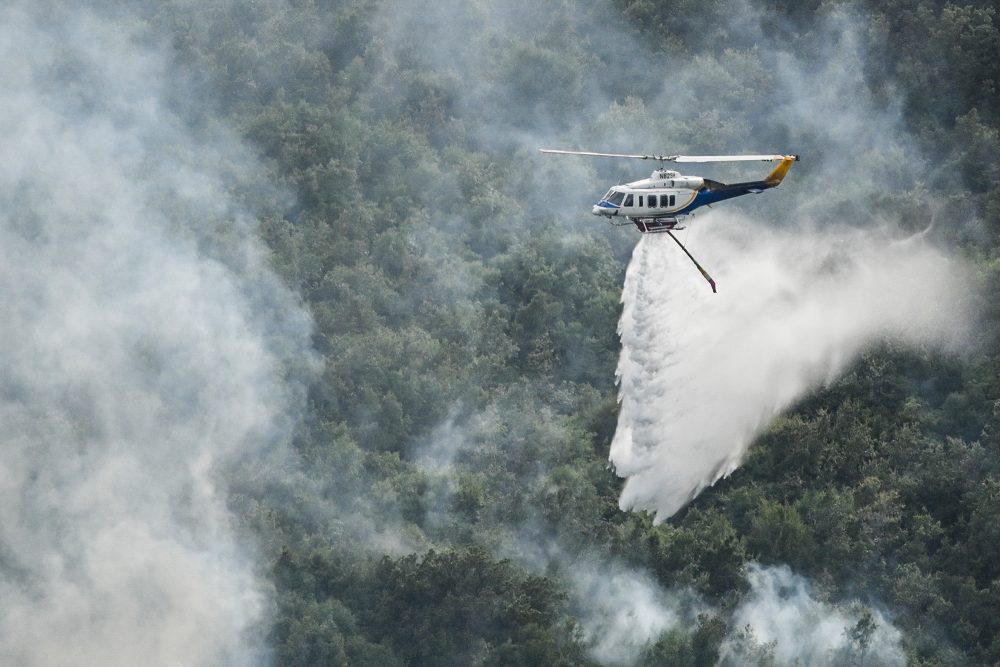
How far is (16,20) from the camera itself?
9956 cm

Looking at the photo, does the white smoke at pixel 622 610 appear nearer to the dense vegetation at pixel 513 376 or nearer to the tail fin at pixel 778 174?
the dense vegetation at pixel 513 376

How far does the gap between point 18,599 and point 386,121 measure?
27.7 meters

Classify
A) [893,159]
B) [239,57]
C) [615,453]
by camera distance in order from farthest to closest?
1. [239,57]
2. [893,159]
3. [615,453]

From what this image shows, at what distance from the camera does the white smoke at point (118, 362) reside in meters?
85.1

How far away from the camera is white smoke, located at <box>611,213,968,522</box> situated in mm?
89188

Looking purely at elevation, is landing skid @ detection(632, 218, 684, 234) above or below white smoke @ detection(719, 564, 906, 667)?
above

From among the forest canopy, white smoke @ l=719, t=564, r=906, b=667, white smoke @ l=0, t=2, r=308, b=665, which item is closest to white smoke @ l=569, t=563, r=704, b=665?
the forest canopy

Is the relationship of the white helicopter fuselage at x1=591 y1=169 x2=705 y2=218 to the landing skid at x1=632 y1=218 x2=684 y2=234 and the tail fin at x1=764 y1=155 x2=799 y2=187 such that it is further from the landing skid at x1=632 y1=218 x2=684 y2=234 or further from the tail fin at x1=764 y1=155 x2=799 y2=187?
the tail fin at x1=764 y1=155 x2=799 y2=187

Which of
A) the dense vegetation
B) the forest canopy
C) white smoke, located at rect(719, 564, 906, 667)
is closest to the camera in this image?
white smoke, located at rect(719, 564, 906, 667)

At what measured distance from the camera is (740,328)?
3612 inches

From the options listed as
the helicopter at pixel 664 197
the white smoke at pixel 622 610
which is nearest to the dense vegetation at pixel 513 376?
the white smoke at pixel 622 610

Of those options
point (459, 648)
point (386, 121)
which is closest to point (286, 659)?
point (459, 648)

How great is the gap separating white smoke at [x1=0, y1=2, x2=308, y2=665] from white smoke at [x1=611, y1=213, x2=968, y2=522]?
12.2 metres

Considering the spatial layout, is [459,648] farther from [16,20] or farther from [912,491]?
[16,20]
